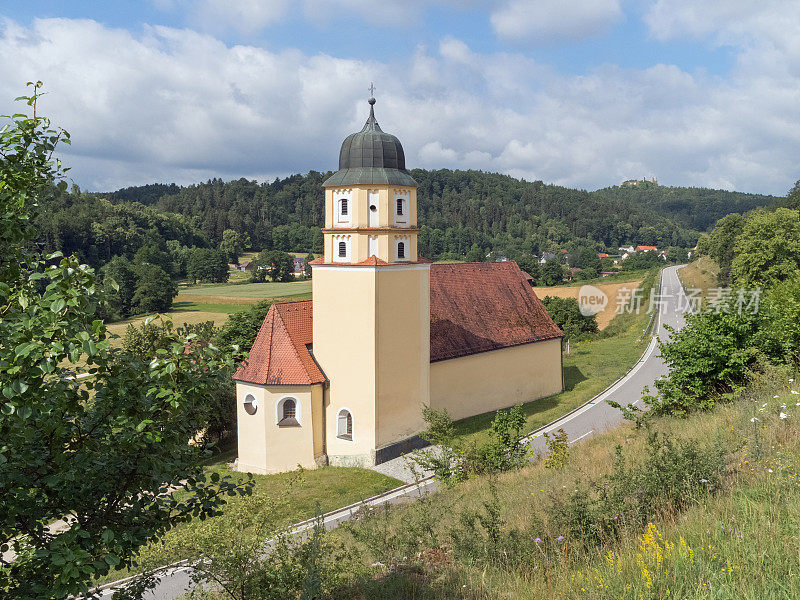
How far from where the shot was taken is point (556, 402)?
103 feet

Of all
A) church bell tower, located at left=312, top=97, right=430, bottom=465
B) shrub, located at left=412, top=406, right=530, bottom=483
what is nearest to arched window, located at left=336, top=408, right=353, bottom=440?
church bell tower, located at left=312, top=97, right=430, bottom=465

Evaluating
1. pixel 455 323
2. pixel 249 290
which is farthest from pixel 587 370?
pixel 249 290

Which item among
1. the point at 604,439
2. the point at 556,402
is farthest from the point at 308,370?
the point at 556,402

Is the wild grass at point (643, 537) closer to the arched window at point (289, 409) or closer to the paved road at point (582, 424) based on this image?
the paved road at point (582, 424)

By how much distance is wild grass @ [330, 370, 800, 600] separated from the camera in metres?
5.17

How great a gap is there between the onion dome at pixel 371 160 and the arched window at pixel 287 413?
28.2 feet

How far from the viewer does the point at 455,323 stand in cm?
2892

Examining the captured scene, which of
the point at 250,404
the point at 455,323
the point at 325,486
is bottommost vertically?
the point at 325,486

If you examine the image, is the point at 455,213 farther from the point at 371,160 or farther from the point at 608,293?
the point at 371,160

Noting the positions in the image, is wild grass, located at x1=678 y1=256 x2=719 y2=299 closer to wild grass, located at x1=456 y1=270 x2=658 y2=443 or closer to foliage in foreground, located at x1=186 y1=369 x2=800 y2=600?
wild grass, located at x1=456 y1=270 x2=658 y2=443

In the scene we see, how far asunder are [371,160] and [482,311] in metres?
11.0

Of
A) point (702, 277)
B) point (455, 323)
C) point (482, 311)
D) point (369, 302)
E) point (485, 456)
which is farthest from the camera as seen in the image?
point (702, 277)

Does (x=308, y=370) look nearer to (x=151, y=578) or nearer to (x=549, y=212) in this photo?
(x=151, y=578)

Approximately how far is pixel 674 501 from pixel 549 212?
173 m
